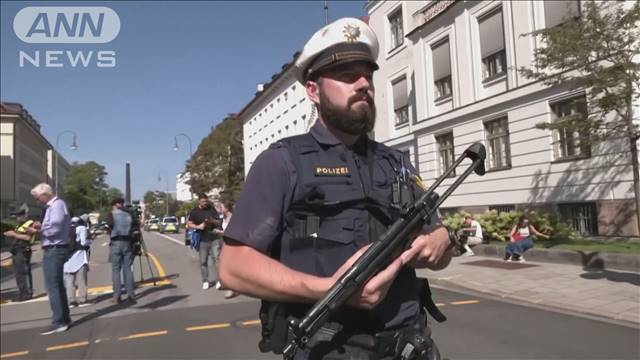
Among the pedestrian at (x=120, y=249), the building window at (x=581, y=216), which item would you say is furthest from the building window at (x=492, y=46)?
the pedestrian at (x=120, y=249)

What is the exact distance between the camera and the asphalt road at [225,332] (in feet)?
17.1

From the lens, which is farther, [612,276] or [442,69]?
[442,69]

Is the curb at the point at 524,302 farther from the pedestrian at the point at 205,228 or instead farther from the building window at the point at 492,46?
the building window at the point at 492,46

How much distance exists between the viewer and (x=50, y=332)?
6.62 metres

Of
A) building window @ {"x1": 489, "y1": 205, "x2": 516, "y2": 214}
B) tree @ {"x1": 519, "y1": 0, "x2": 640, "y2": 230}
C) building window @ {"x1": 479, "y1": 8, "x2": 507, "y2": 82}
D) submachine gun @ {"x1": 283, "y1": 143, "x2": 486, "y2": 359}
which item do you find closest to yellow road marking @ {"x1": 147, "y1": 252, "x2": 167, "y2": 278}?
tree @ {"x1": 519, "y1": 0, "x2": 640, "y2": 230}

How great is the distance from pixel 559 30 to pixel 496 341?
8.36 meters

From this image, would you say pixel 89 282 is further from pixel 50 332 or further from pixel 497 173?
pixel 497 173

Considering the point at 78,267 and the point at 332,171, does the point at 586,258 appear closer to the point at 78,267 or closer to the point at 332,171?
the point at 78,267

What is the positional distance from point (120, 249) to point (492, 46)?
49.8 feet

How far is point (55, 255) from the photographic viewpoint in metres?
6.57

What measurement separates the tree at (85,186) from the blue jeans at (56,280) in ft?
307

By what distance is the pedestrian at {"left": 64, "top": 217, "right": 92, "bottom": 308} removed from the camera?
853 centimetres

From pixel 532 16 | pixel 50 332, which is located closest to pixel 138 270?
pixel 50 332

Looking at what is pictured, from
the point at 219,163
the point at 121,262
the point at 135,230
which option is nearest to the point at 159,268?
the point at 135,230
